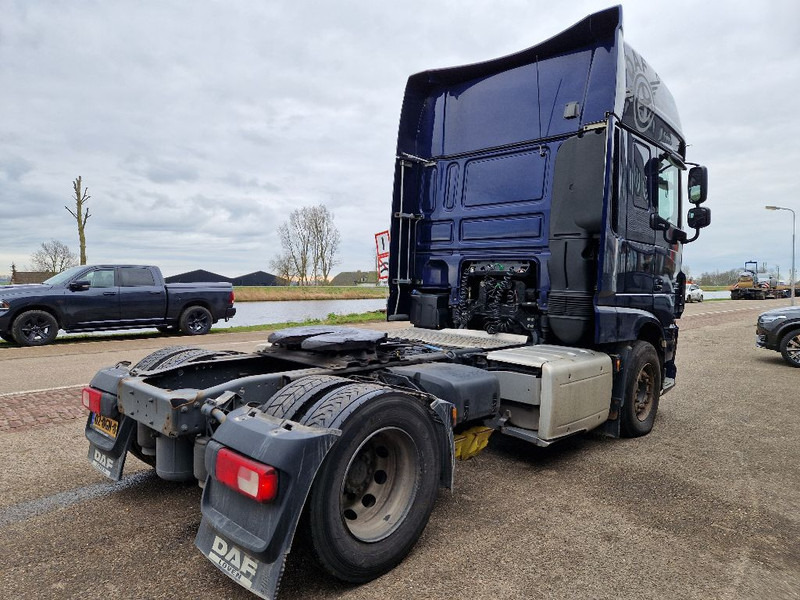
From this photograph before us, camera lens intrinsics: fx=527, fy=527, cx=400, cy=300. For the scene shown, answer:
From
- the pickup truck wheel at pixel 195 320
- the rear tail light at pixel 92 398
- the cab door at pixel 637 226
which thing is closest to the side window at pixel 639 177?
the cab door at pixel 637 226

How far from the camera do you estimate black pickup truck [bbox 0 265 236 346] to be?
36.9ft

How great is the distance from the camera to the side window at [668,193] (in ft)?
17.8

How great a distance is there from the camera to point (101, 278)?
41.0 feet

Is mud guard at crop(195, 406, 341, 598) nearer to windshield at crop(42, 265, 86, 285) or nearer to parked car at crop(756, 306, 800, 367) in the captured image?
parked car at crop(756, 306, 800, 367)

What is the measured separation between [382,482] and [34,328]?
11549 millimetres

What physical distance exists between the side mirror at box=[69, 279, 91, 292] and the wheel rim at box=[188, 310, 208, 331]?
2.50 metres

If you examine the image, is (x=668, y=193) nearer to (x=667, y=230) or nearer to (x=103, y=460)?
(x=667, y=230)

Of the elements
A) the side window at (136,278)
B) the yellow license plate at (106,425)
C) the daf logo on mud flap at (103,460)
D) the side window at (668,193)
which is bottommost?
the daf logo on mud flap at (103,460)

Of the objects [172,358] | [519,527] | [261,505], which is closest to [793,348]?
[519,527]

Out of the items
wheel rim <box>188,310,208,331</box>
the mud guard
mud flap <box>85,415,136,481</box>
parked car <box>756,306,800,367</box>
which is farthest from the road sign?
parked car <box>756,306,800,367</box>

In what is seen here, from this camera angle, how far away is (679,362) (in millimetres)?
10391

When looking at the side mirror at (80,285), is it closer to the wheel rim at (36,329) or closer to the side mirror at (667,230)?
the wheel rim at (36,329)

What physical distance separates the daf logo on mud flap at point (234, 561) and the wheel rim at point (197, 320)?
12.3 m

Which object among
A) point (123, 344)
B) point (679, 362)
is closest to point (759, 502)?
point (679, 362)
